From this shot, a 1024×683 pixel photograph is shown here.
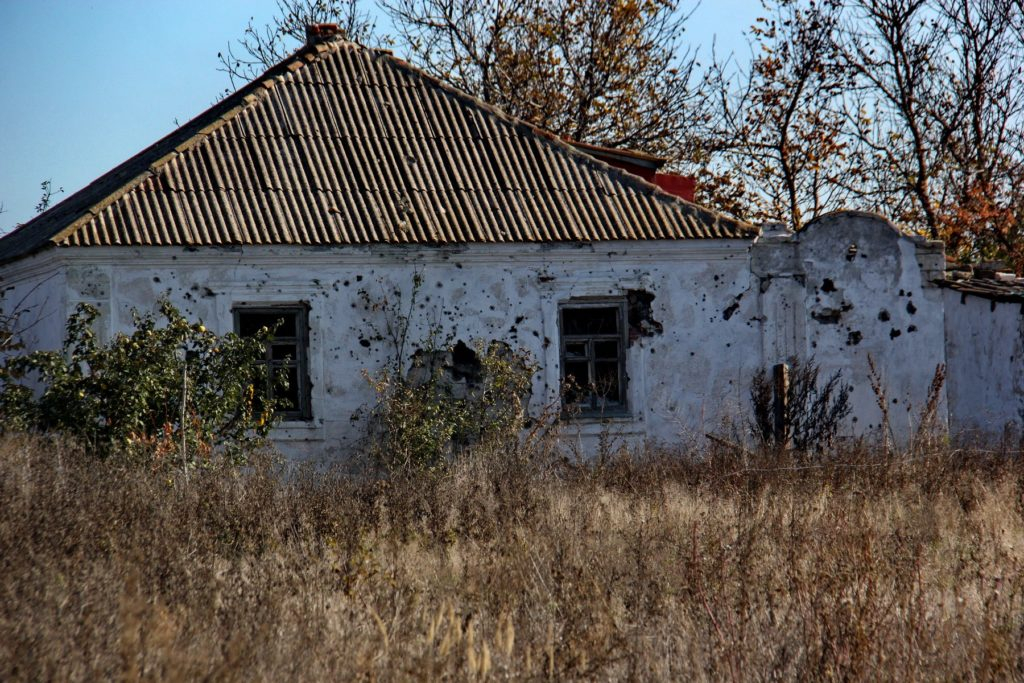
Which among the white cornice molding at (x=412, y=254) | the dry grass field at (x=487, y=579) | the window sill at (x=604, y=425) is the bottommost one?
the dry grass field at (x=487, y=579)

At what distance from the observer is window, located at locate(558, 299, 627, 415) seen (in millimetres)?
12062

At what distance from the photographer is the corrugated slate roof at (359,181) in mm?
11289

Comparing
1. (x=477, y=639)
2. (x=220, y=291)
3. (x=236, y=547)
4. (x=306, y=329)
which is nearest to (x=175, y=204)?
(x=220, y=291)

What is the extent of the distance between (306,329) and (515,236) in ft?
7.84

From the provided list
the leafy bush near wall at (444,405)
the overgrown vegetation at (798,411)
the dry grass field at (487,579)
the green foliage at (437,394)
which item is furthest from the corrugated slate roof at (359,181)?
the dry grass field at (487,579)

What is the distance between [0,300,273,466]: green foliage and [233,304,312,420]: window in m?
1.52

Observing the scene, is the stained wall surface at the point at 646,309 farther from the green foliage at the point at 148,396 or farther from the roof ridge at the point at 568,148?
the green foliage at the point at 148,396

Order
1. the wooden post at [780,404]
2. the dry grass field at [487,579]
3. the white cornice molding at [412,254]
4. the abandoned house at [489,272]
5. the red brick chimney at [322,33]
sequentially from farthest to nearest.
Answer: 1. the red brick chimney at [322,33]
2. the wooden post at [780,404]
3. the abandoned house at [489,272]
4. the white cornice molding at [412,254]
5. the dry grass field at [487,579]

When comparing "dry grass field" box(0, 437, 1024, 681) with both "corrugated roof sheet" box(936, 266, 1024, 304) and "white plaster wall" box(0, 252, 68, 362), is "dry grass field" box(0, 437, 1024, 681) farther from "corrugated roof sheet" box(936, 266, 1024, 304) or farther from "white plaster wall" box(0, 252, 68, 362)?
"corrugated roof sheet" box(936, 266, 1024, 304)

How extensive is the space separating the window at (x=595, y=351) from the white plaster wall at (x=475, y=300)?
0.61ft

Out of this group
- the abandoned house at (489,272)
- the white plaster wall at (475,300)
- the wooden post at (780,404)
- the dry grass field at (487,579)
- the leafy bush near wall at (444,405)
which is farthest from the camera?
the wooden post at (780,404)

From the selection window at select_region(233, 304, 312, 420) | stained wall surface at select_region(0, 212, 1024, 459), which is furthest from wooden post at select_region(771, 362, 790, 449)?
window at select_region(233, 304, 312, 420)

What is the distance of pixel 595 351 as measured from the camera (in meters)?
12.1

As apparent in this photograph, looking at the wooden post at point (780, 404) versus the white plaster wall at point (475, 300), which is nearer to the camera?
the white plaster wall at point (475, 300)
